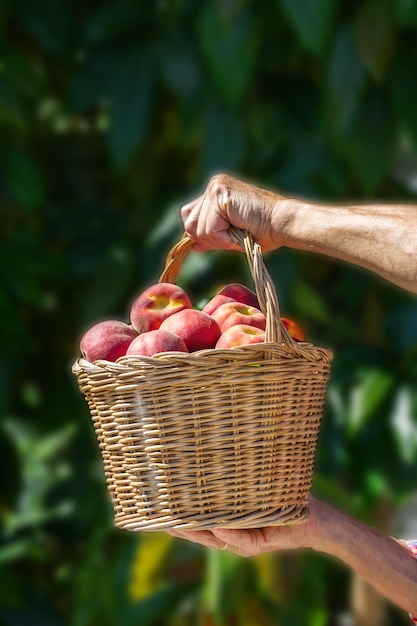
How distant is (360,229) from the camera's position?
138cm

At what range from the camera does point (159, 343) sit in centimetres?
135

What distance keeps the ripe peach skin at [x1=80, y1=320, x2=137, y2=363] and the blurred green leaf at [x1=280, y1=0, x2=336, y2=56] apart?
1423mm

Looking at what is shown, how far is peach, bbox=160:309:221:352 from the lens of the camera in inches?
54.4

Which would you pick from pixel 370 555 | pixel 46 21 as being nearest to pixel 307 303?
pixel 46 21

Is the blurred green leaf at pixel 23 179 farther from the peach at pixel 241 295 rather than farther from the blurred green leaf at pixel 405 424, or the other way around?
the peach at pixel 241 295

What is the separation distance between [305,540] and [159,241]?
5.10 feet

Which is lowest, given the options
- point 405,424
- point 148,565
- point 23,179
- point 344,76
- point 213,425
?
point 148,565

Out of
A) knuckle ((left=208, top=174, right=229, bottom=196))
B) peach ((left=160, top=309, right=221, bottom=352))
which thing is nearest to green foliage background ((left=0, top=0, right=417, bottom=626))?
knuckle ((left=208, top=174, right=229, bottom=196))

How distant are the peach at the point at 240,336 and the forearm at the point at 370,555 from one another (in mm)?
295

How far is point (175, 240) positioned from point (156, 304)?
1.51 metres

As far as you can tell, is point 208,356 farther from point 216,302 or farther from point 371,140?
point 371,140

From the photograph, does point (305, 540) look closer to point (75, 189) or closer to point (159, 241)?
point (159, 241)

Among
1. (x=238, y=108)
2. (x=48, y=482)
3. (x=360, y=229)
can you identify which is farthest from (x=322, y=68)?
(x=360, y=229)

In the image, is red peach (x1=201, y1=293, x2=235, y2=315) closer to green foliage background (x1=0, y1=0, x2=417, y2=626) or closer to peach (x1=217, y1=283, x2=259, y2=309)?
peach (x1=217, y1=283, x2=259, y2=309)
